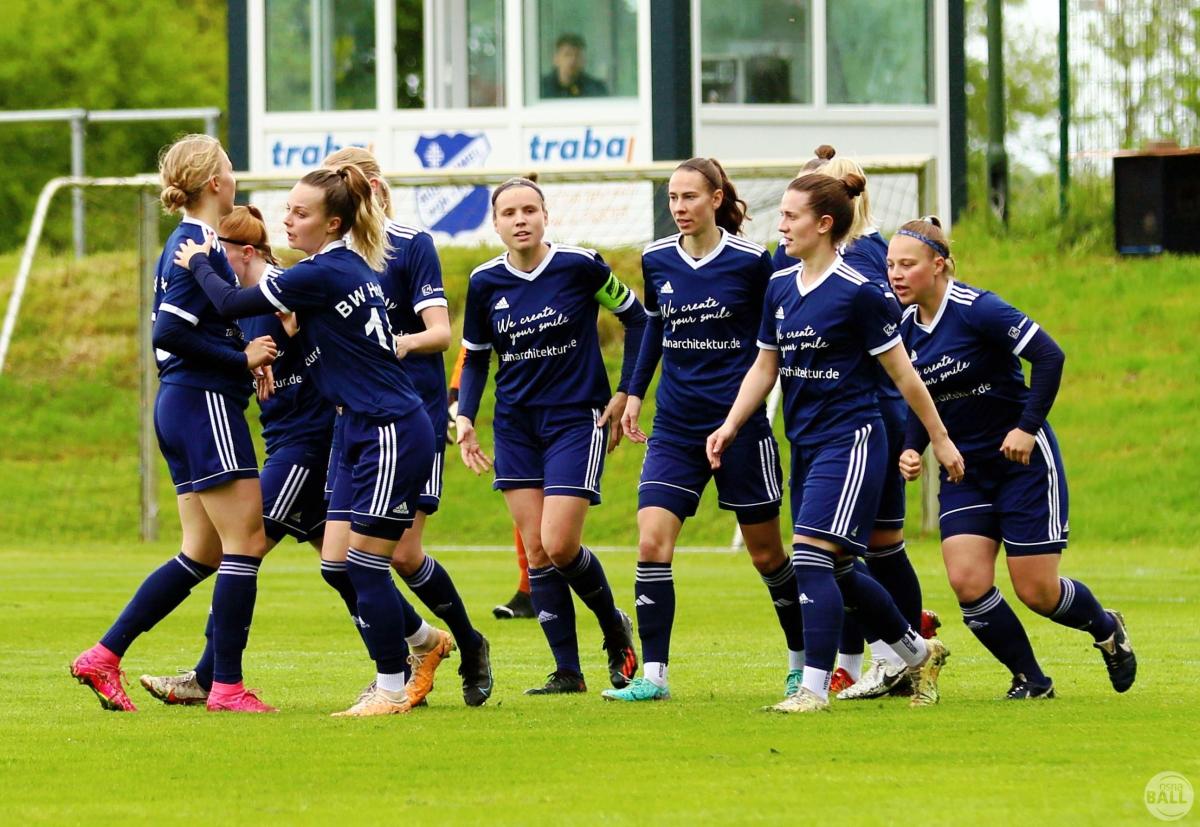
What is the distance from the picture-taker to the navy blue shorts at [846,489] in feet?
24.4

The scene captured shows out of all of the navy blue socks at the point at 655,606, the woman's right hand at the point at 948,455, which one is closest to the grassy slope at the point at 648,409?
the navy blue socks at the point at 655,606

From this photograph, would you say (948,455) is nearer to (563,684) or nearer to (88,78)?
(563,684)

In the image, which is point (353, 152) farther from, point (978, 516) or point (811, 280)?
point (978, 516)

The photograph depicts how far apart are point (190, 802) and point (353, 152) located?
3.13m

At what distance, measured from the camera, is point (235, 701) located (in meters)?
7.74

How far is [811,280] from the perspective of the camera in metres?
7.60

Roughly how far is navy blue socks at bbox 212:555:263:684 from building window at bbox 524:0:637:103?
17082 mm

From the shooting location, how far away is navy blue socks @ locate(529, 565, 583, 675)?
845cm

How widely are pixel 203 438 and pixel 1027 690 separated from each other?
128 inches

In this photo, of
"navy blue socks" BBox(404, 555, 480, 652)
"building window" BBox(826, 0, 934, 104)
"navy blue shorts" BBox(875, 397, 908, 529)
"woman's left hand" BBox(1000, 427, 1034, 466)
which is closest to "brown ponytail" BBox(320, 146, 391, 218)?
"navy blue socks" BBox(404, 555, 480, 652)

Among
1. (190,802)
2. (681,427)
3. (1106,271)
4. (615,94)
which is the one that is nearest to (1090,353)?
(1106,271)

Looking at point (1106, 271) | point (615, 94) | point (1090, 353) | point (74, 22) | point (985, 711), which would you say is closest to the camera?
point (985, 711)

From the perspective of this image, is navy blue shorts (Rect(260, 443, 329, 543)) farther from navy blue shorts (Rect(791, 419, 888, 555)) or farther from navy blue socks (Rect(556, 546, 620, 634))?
navy blue shorts (Rect(791, 419, 888, 555))

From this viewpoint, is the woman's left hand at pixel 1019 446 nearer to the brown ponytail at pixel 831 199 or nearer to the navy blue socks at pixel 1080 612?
the navy blue socks at pixel 1080 612
